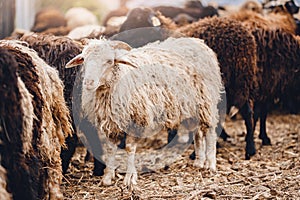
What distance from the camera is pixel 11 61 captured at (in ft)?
11.2


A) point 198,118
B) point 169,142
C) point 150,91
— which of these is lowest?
point 169,142

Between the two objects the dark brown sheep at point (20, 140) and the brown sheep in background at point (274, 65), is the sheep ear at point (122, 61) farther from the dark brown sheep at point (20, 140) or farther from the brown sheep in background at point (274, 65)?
the brown sheep in background at point (274, 65)

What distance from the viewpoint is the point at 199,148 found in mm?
5961

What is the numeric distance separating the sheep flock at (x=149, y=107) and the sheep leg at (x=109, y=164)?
1 centimetres

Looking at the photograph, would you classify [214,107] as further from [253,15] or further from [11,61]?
[11,61]

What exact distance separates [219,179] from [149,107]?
1053 millimetres

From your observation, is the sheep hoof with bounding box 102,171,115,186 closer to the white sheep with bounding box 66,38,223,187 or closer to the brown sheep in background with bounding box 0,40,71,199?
the white sheep with bounding box 66,38,223,187

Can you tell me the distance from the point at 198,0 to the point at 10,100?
676 centimetres

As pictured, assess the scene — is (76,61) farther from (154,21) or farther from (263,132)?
(263,132)

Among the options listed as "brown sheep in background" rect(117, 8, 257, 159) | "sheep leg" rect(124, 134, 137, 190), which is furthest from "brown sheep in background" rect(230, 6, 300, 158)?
"sheep leg" rect(124, 134, 137, 190)

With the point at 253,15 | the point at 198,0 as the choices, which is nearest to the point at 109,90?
Result: the point at 253,15

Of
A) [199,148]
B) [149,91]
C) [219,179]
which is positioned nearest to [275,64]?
[199,148]

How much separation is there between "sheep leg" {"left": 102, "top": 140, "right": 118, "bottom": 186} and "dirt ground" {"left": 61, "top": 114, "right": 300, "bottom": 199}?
0.08 meters

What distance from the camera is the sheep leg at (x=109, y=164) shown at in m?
5.37
